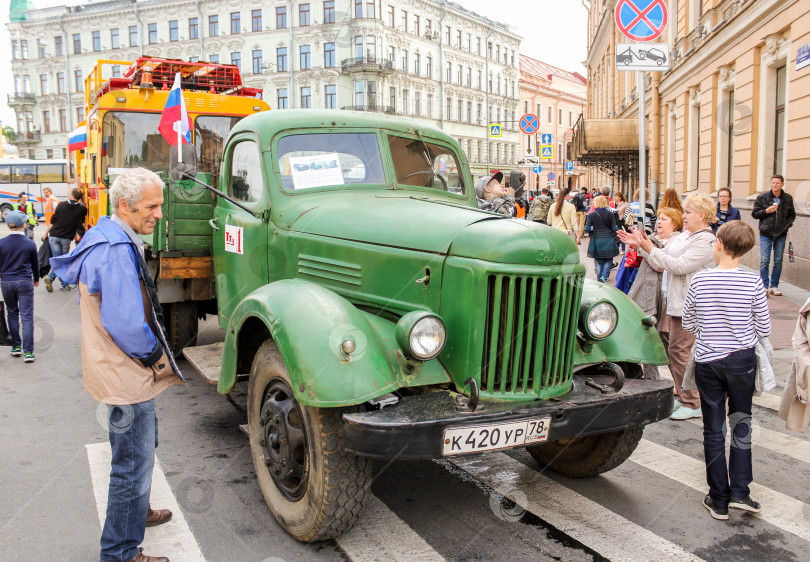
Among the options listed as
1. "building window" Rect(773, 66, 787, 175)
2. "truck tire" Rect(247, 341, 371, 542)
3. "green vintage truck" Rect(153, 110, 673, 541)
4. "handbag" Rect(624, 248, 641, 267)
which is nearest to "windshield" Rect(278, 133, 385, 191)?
"green vintage truck" Rect(153, 110, 673, 541)

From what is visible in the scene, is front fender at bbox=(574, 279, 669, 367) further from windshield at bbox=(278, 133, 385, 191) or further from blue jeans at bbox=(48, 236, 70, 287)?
blue jeans at bbox=(48, 236, 70, 287)

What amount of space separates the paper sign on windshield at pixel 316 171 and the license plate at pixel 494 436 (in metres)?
2.31

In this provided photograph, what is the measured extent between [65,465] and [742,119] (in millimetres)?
13893

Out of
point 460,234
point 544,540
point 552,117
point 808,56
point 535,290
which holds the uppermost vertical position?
point 552,117

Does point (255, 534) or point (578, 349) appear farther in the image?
point (578, 349)

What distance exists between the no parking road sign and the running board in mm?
5992

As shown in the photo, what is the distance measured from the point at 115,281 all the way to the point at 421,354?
1407 millimetres

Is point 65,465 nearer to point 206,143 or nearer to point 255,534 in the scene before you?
point 255,534

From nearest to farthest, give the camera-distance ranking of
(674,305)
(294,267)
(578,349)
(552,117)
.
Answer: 1. (578,349)
2. (294,267)
3. (674,305)
4. (552,117)

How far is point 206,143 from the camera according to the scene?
1108 centimetres

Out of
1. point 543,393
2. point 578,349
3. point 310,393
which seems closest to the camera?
point 310,393

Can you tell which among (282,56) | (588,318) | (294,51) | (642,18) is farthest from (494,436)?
(282,56)

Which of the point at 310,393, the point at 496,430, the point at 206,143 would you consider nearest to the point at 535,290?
the point at 496,430

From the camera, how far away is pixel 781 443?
5.25 m
